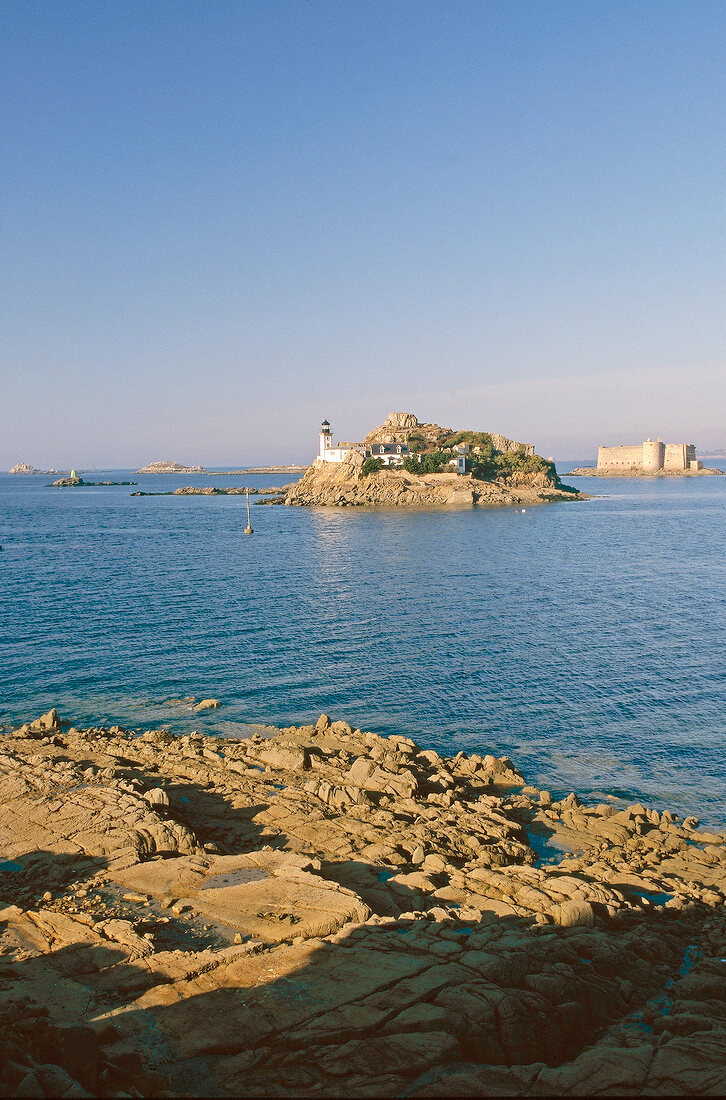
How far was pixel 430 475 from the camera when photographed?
148 m

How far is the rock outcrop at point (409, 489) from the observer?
14225cm

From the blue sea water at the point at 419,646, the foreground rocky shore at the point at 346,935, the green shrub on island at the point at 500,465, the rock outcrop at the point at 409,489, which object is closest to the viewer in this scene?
the foreground rocky shore at the point at 346,935

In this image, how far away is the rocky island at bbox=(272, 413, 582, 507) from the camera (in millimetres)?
143500

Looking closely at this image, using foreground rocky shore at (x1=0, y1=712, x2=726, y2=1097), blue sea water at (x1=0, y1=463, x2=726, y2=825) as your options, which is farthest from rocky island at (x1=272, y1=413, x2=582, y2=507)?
foreground rocky shore at (x1=0, y1=712, x2=726, y2=1097)

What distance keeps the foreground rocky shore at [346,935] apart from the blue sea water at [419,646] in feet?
16.2

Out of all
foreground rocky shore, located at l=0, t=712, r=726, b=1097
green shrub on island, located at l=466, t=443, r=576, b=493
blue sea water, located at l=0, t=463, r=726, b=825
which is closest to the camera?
foreground rocky shore, located at l=0, t=712, r=726, b=1097

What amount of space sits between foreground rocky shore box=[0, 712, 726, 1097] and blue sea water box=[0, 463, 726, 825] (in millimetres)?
4940

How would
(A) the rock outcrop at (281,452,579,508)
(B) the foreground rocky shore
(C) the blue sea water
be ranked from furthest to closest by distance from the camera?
(A) the rock outcrop at (281,452,579,508) → (C) the blue sea water → (B) the foreground rocky shore

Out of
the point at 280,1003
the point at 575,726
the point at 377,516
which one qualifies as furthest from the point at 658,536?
the point at 280,1003

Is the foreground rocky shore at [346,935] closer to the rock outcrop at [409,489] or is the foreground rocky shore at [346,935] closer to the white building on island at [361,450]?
the rock outcrop at [409,489]

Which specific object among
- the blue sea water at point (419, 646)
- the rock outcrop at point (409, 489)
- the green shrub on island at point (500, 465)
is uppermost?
the green shrub on island at point (500, 465)

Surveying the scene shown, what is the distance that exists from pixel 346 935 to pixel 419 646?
2618cm

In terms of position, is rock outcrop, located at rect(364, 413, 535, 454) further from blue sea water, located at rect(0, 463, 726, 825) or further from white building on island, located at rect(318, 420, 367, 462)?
blue sea water, located at rect(0, 463, 726, 825)

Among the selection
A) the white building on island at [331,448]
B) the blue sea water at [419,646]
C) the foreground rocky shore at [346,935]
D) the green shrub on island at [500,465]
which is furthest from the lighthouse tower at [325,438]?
the foreground rocky shore at [346,935]
